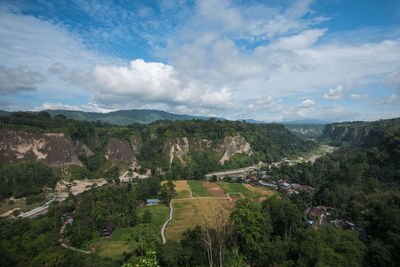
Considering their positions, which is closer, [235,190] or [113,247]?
[113,247]

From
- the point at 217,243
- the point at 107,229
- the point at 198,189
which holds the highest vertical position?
the point at 217,243

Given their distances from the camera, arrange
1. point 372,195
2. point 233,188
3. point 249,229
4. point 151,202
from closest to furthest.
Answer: point 249,229 < point 372,195 < point 151,202 < point 233,188

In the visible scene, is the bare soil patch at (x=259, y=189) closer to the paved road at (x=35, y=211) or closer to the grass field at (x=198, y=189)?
the grass field at (x=198, y=189)

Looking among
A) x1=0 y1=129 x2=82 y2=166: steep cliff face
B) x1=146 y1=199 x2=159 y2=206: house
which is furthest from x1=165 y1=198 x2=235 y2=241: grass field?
x1=0 y1=129 x2=82 y2=166: steep cliff face

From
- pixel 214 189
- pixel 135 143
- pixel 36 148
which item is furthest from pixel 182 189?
pixel 36 148

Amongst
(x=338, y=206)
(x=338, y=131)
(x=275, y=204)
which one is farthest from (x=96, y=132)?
(x=338, y=131)

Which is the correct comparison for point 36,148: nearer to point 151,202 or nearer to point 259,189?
point 151,202
